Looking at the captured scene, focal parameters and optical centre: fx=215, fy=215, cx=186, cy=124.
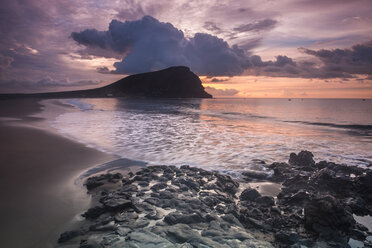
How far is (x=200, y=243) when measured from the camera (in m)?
3.49

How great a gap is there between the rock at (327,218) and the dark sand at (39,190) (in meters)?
4.86

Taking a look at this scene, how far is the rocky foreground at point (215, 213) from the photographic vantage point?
147 inches

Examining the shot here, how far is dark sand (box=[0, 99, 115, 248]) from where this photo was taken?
3.91m

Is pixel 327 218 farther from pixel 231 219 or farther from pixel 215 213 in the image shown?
pixel 215 213

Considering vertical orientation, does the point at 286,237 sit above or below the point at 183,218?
below

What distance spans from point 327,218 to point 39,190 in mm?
6825

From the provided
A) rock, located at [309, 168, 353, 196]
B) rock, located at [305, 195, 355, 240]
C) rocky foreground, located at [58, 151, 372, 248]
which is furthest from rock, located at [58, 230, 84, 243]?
rock, located at [309, 168, 353, 196]

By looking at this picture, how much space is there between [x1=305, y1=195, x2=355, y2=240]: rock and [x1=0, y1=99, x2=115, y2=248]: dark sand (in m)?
4.86

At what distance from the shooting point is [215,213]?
4.65m

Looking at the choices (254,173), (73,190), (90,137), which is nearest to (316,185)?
(254,173)

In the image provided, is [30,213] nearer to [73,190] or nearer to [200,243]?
[73,190]

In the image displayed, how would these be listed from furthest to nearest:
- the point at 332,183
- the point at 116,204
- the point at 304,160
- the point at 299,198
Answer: the point at 304,160
the point at 332,183
the point at 299,198
the point at 116,204

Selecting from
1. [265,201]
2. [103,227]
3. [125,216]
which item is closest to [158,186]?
[125,216]

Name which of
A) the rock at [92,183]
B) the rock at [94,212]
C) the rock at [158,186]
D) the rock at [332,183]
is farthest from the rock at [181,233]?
the rock at [332,183]
